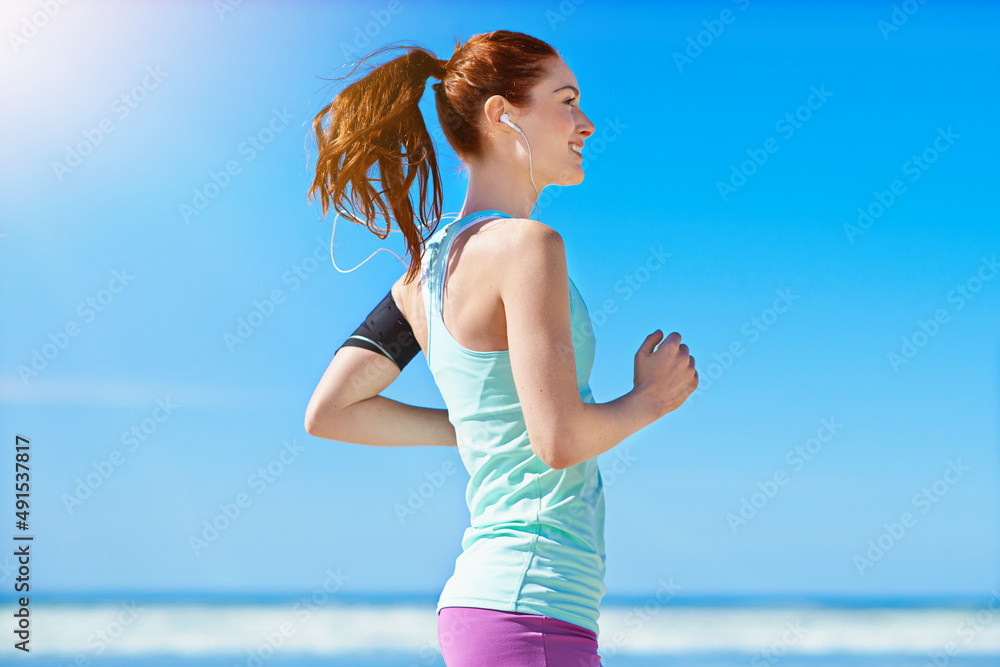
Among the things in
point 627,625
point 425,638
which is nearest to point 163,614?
point 425,638

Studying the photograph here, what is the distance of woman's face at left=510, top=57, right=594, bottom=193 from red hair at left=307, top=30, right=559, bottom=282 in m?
0.02

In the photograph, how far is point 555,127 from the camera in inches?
59.4

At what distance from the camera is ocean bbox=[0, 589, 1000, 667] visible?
10.8 metres

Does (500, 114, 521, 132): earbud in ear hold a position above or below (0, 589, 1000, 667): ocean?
below

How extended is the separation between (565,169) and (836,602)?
15.2 m

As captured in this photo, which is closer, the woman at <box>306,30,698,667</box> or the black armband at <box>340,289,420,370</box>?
the woman at <box>306,30,698,667</box>

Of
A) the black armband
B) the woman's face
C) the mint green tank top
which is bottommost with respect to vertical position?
the mint green tank top

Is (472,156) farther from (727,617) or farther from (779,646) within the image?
(727,617)

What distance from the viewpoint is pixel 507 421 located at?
1.36 meters

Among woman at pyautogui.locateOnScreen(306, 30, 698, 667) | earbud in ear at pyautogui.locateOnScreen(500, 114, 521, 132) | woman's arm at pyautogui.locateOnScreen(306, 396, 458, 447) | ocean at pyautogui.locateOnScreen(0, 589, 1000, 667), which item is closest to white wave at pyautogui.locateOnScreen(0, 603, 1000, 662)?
ocean at pyautogui.locateOnScreen(0, 589, 1000, 667)

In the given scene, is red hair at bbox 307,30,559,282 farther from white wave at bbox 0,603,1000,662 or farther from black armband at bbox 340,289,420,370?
white wave at bbox 0,603,1000,662

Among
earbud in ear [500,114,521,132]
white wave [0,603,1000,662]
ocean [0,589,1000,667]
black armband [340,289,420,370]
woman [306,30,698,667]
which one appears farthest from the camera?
white wave [0,603,1000,662]

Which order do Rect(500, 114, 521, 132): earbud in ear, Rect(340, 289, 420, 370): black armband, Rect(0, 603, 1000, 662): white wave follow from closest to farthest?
Rect(500, 114, 521, 132): earbud in ear < Rect(340, 289, 420, 370): black armband < Rect(0, 603, 1000, 662): white wave

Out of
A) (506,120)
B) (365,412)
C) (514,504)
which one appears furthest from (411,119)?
(514,504)
